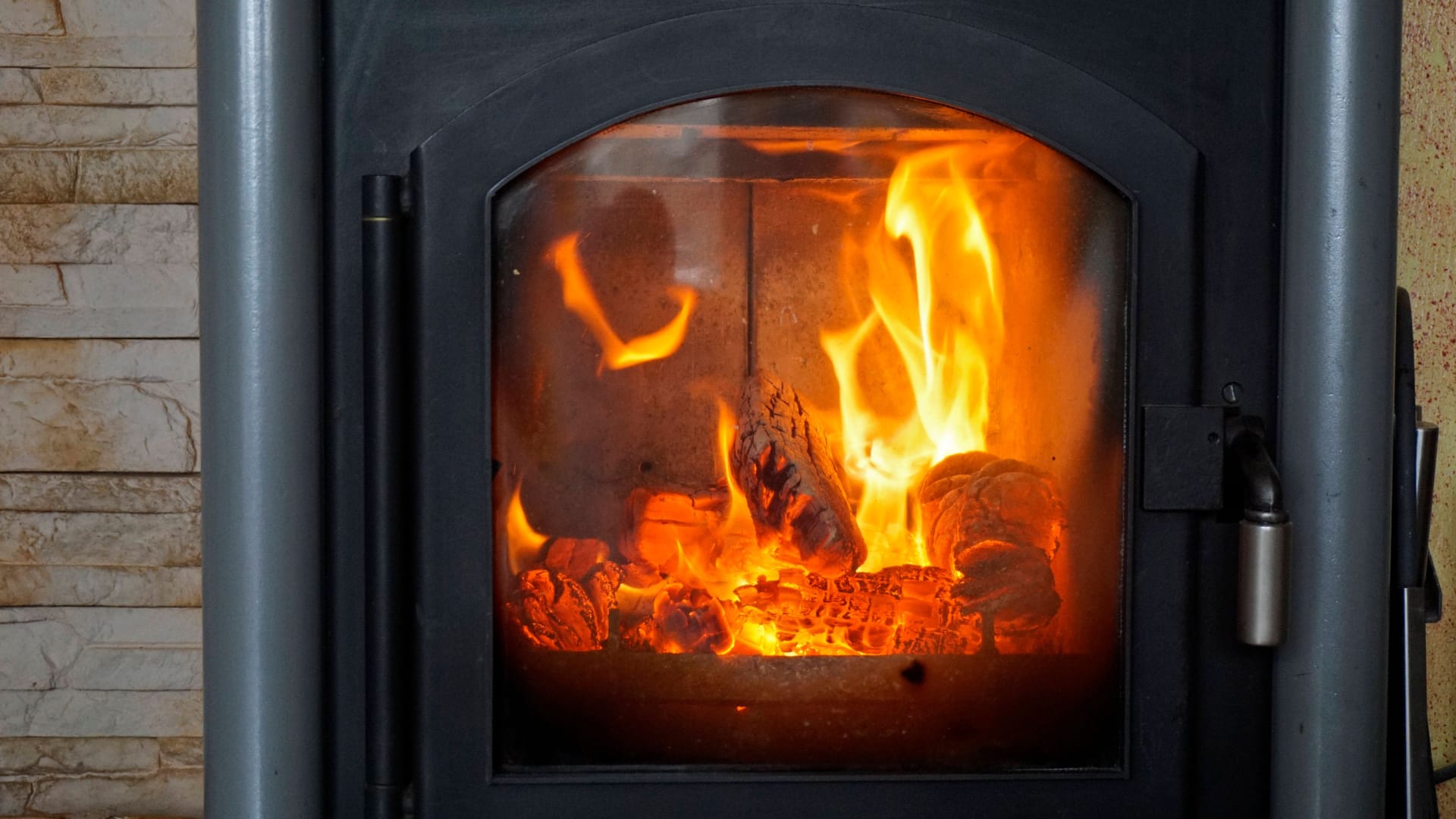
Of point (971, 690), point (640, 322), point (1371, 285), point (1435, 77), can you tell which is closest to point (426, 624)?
point (640, 322)

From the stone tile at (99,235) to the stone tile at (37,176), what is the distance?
0.01 m

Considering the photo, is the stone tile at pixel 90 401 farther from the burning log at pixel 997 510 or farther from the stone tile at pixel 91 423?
the burning log at pixel 997 510

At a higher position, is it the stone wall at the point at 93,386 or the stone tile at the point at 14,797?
the stone wall at the point at 93,386

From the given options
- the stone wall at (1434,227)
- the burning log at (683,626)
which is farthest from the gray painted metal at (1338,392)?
the burning log at (683,626)

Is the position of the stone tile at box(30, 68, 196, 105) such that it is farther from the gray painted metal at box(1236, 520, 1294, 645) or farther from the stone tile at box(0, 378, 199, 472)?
the gray painted metal at box(1236, 520, 1294, 645)

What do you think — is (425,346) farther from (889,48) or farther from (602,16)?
(889,48)

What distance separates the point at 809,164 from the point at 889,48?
4.5 inches

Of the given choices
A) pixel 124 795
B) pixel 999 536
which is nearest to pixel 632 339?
pixel 999 536

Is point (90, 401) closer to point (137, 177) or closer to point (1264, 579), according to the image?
point (137, 177)

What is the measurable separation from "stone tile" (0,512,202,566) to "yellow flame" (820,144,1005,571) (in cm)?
72

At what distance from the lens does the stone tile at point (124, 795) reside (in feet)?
3.64

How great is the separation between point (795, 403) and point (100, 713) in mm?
827

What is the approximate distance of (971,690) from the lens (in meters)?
0.90

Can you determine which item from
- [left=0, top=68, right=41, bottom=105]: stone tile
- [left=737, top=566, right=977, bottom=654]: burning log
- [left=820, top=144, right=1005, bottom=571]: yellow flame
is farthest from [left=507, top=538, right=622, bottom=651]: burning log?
[left=0, top=68, right=41, bottom=105]: stone tile
